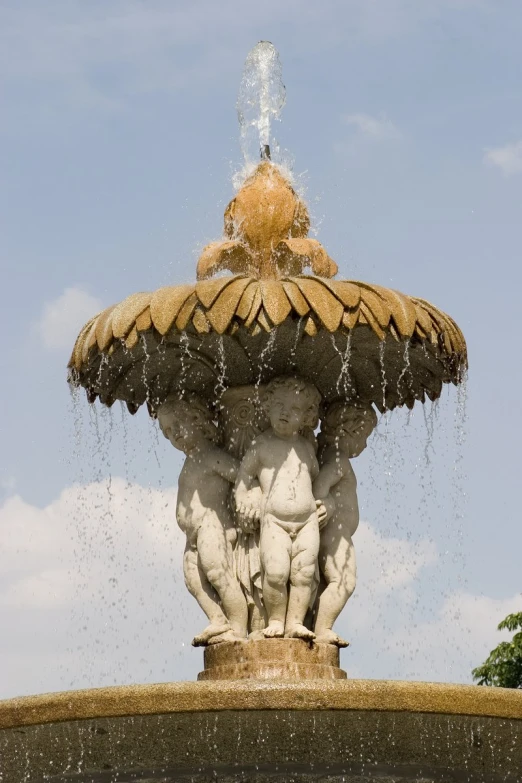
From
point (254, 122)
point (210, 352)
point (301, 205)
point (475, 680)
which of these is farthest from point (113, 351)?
point (475, 680)

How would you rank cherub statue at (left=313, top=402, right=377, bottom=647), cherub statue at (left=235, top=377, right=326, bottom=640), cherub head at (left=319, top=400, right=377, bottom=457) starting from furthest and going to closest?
cherub head at (left=319, top=400, right=377, bottom=457) → cherub statue at (left=313, top=402, right=377, bottom=647) → cherub statue at (left=235, top=377, right=326, bottom=640)

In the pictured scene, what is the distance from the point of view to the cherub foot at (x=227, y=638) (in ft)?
29.7

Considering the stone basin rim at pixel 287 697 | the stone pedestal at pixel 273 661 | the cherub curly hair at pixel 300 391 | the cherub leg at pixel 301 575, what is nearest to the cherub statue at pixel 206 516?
the stone pedestal at pixel 273 661

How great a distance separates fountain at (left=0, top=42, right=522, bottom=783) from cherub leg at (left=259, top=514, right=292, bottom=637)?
13mm

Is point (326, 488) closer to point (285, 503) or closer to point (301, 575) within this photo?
point (285, 503)

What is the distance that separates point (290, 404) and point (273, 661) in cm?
168

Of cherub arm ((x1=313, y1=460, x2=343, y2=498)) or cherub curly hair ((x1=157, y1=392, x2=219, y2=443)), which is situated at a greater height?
cherub curly hair ((x1=157, y1=392, x2=219, y2=443))

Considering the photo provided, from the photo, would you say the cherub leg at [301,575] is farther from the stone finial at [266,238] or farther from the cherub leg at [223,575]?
the stone finial at [266,238]

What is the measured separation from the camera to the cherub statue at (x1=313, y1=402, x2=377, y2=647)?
9266mm

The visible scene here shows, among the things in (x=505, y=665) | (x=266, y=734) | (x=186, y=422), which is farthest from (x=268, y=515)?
(x=505, y=665)

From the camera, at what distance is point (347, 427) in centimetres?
980

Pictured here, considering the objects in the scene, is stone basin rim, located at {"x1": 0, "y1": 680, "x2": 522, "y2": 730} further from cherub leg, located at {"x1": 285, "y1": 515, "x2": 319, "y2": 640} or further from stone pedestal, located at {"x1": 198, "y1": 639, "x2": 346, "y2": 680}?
cherub leg, located at {"x1": 285, "y1": 515, "x2": 319, "y2": 640}

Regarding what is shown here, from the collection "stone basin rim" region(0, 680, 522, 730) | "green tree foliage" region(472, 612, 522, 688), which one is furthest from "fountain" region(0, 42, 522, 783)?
"green tree foliage" region(472, 612, 522, 688)

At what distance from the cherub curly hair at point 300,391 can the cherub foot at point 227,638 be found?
4.78 ft
